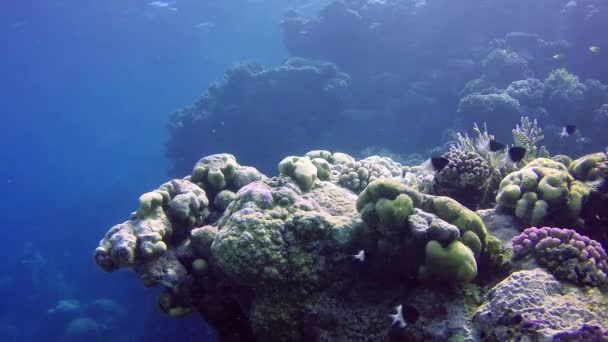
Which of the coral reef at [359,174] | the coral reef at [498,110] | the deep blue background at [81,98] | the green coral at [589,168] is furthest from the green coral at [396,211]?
the coral reef at [498,110]

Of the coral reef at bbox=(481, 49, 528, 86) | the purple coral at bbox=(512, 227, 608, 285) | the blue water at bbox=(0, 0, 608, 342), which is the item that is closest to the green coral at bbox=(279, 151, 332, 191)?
the purple coral at bbox=(512, 227, 608, 285)

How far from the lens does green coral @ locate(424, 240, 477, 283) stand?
3230 millimetres

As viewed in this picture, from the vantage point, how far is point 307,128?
1928cm

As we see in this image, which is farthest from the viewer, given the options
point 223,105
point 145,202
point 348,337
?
point 223,105

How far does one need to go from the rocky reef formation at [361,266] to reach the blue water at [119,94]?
1049cm

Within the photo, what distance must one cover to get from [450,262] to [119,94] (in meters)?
84.7

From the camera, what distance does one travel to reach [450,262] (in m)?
3.23

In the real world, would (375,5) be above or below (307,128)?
above

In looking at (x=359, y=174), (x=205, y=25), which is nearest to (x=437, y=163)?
(x=359, y=174)

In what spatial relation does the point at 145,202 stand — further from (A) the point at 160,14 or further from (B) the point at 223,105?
(A) the point at 160,14

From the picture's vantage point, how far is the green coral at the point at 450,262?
3.23m

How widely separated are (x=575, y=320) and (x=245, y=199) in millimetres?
3250

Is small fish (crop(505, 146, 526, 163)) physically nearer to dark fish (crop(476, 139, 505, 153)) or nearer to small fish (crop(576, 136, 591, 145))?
dark fish (crop(476, 139, 505, 153))

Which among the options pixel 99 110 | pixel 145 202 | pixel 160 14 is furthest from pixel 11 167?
pixel 145 202
